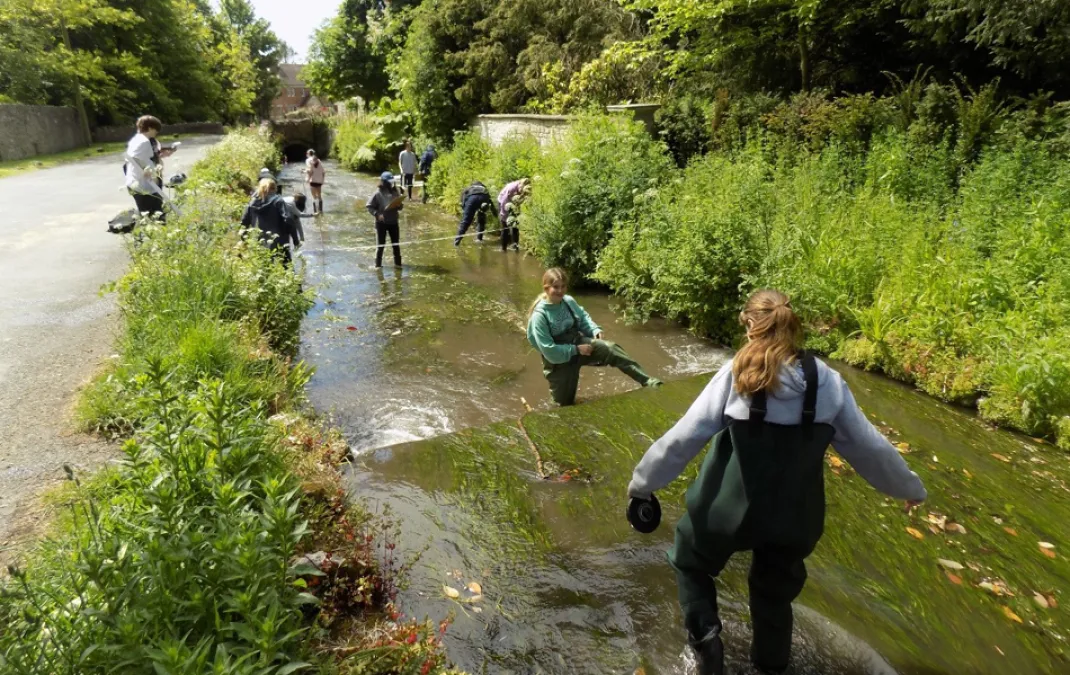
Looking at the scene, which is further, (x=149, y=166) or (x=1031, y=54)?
(x=1031, y=54)

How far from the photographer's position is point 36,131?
24.8 meters

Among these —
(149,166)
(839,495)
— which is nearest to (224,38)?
(149,166)

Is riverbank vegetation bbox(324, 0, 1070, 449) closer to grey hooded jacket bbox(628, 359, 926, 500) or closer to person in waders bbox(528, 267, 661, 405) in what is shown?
person in waders bbox(528, 267, 661, 405)

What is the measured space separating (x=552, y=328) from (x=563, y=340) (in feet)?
0.57

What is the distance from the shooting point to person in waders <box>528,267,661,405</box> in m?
5.40

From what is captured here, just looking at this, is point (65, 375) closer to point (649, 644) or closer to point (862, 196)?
point (649, 644)

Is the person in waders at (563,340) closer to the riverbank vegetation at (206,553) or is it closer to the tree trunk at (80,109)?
the riverbank vegetation at (206,553)

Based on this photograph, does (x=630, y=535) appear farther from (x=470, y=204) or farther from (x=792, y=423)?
(x=470, y=204)

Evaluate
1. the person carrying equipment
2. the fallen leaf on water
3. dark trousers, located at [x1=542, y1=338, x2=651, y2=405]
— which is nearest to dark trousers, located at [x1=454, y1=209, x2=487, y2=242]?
the person carrying equipment

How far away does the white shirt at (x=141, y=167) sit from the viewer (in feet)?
26.1

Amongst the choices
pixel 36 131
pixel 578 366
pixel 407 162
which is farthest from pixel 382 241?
pixel 36 131

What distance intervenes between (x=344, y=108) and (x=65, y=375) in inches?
1579

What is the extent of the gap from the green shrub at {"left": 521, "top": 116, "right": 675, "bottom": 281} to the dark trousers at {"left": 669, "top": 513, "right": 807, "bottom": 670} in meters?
8.02

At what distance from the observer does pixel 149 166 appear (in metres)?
8.11
